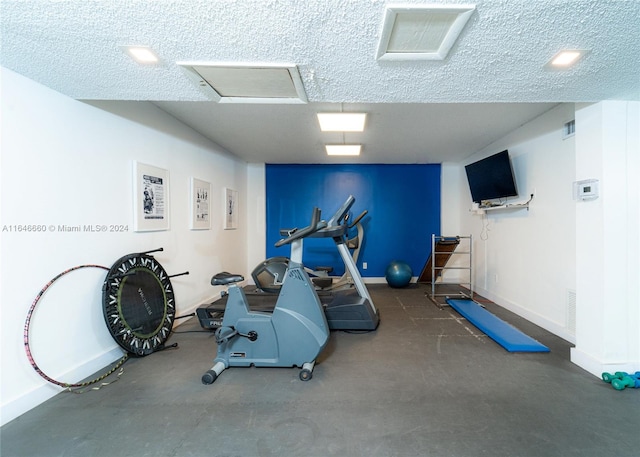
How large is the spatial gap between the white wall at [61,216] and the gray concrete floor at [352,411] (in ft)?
0.97

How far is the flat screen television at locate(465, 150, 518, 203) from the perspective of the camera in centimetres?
351

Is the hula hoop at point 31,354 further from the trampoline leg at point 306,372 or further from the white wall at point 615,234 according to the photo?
the white wall at point 615,234

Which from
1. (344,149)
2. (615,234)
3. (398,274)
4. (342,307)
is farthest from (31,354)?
(398,274)

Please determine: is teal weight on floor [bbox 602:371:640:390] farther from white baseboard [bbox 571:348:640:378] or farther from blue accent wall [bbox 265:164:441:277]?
blue accent wall [bbox 265:164:441:277]

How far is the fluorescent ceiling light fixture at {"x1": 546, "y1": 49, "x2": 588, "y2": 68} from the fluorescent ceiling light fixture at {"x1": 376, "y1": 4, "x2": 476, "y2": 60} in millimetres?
662

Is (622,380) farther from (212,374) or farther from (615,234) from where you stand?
(212,374)

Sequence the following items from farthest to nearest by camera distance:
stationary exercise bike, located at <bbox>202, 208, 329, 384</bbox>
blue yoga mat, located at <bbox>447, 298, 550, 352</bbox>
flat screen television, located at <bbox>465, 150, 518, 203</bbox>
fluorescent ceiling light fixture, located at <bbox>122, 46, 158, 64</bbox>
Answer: flat screen television, located at <bbox>465, 150, 518, 203</bbox>
blue yoga mat, located at <bbox>447, 298, 550, 352</bbox>
stationary exercise bike, located at <bbox>202, 208, 329, 384</bbox>
fluorescent ceiling light fixture, located at <bbox>122, 46, 158, 64</bbox>

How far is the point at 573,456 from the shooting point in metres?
1.37

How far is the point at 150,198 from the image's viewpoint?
2.77 m

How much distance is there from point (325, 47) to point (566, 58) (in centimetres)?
142

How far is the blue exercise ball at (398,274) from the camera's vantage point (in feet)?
16.3

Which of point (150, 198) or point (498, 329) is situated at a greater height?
point (150, 198)

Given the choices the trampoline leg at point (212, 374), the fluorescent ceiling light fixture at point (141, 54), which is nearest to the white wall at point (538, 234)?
the trampoline leg at point (212, 374)

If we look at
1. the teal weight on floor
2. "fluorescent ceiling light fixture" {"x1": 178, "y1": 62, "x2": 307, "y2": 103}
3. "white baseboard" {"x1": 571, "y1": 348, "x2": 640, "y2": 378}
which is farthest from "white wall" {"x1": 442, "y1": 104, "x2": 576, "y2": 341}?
"fluorescent ceiling light fixture" {"x1": 178, "y1": 62, "x2": 307, "y2": 103}
